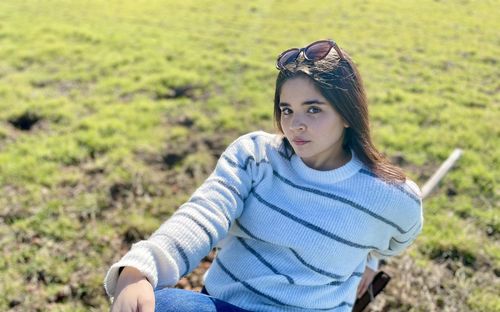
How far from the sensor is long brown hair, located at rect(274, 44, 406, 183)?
2.02m

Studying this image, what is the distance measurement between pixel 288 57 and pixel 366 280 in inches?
54.0

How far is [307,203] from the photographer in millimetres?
2092

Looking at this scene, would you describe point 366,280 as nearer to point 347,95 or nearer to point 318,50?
point 347,95

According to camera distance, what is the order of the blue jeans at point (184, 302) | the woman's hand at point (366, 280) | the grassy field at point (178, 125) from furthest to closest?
the grassy field at point (178, 125)
the woman's hand at point (366, 280)
the blue jeans at point (184, 302)

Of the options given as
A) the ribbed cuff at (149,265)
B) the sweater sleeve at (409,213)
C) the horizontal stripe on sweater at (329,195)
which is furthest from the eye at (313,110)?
the ribbed cuff at (149,265)

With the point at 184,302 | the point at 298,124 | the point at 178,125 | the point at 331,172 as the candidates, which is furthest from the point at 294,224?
the point at 178,125

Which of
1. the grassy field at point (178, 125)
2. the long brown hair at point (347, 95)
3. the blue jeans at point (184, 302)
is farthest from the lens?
the grassy field at point (178, 125)

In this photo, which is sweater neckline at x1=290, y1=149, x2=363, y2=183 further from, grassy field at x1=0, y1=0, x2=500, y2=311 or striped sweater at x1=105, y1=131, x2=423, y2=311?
grassy field at x1=0, y1=0, x2=500, y2=311

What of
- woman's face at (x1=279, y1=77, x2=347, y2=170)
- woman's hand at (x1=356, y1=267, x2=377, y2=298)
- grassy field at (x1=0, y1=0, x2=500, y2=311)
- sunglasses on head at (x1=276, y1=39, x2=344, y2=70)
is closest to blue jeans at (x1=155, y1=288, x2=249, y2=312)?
woman's face at (x1=279, y1=77, x2=347, y2=170)

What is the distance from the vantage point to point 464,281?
134 inches

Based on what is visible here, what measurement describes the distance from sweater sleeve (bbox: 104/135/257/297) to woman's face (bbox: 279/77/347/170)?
23 cm

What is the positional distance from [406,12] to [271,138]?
944 centimetres

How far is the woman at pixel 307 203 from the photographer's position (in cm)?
204

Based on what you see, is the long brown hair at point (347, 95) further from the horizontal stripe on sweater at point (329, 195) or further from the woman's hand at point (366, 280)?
the woman's hand at point (366, 280)
